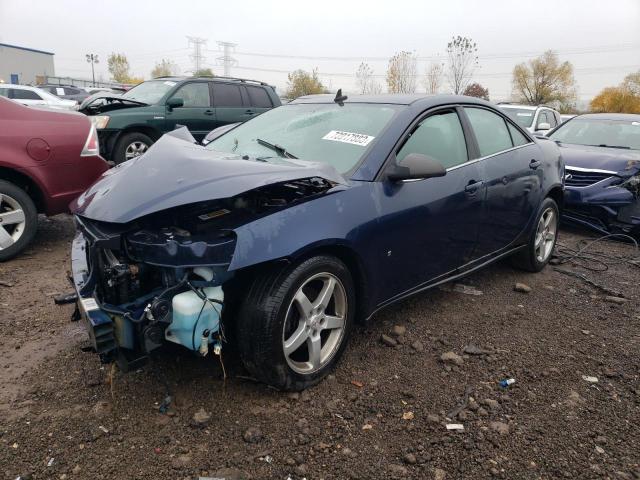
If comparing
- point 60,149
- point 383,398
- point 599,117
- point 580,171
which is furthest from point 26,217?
point 599,117

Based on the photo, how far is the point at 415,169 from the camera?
283 centimetres

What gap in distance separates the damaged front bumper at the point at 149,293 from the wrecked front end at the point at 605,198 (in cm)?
547

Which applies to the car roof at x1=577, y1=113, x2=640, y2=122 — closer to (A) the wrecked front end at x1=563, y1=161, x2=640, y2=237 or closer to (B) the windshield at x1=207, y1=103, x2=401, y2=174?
(A) the wrecked front end at x1=563, y1=161, x2=640, y2=237

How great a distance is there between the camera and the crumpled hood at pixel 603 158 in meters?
6.02

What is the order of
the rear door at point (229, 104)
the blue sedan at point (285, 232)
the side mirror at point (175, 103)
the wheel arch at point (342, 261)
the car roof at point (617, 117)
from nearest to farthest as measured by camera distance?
1. the blue sedan at point (285, 232)
2. the wheel arch at point (342, 261)
3. the car roof at point (617, 117)
4. the side mirror at point (175, 103)
5. the rear door at point (229, 104)

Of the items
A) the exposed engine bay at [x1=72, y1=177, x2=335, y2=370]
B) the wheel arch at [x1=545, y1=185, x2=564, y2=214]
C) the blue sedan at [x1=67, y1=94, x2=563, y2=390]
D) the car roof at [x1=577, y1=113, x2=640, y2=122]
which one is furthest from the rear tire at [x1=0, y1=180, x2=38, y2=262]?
the car roof at [x1=577, y1=113, x2=640, y2=122]

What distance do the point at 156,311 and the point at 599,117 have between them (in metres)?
8.07

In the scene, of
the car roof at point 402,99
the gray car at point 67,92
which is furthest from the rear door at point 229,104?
the gray car at point 67,92

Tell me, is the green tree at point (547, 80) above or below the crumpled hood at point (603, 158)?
above

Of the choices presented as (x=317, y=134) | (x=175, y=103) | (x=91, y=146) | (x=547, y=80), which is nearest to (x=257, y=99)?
(x=175, y=103)

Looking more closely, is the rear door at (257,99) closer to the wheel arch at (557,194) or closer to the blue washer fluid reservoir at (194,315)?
the wheel arch at (557,194)

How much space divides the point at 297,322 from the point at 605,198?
16.7ft

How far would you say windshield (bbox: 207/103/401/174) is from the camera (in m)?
3.02

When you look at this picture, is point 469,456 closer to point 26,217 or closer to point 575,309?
point 575,309
